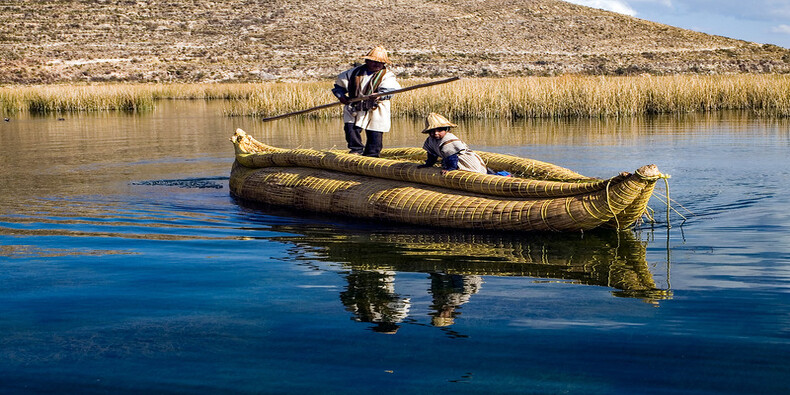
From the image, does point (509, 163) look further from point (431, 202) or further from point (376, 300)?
point (376, 300)

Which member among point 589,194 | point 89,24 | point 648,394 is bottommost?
point 648,394

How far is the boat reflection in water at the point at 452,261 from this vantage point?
16.9 feet

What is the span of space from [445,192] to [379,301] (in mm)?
2969

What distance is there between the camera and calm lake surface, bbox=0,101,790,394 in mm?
3922

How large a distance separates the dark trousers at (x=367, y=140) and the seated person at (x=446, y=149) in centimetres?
198

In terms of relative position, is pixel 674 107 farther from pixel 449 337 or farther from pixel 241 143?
pixel 449 337

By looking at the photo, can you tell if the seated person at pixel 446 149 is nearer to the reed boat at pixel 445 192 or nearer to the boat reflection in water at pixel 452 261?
the reed boat at pixel 445 192

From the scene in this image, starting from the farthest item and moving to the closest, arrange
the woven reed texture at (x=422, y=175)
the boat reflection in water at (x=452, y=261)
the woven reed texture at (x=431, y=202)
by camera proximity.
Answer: the woven reed texture at (x=422, y=175) < the woven reed texture at (x=431, y=202) < the boat reflection in water at (x=452, y=261)

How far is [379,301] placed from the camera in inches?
204

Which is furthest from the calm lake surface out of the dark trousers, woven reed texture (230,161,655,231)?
the dark trousers

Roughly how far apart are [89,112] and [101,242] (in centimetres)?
2497

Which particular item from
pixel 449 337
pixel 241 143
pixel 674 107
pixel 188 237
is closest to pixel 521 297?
pixel 449 337

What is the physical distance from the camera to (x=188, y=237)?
7.52m

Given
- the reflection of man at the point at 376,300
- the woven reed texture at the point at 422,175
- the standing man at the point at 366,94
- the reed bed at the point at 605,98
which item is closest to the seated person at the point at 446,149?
the woven reed texture at the point at 422,175
